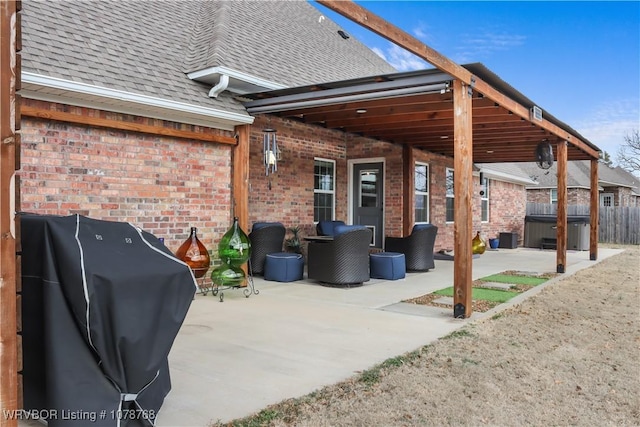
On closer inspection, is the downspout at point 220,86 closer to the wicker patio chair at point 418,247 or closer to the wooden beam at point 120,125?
the wooden beam at point 120,125

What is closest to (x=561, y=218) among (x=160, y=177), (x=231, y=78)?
(x=231, y=78)

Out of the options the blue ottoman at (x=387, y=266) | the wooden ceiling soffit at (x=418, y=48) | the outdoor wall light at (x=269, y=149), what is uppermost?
the wooden ceiling soffit at (x=418, y=48)

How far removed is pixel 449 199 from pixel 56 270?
13506mm

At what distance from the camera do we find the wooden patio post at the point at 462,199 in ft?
18.9

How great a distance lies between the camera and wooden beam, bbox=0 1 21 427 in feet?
6.82

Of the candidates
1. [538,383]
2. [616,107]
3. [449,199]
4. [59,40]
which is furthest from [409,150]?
[616,107]

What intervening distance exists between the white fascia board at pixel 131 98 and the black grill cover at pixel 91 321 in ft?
10.2

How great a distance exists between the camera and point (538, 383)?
3.68m

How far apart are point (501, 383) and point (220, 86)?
5.49m

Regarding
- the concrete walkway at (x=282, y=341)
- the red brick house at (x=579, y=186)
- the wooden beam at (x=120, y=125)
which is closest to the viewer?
the concrete walkway at (x=282, y=341)

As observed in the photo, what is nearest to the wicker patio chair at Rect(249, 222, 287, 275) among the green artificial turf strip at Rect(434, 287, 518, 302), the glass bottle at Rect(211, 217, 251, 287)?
the glass bottle at Rect(211, 217, 251, 287)

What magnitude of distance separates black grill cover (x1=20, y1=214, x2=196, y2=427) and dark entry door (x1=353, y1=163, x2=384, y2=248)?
961 cm

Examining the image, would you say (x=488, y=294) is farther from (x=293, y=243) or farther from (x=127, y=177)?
(x=127, y=177)

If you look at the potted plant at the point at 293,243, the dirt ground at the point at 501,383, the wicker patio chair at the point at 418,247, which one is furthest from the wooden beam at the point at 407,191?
the dirt ground at the point at 501,383
